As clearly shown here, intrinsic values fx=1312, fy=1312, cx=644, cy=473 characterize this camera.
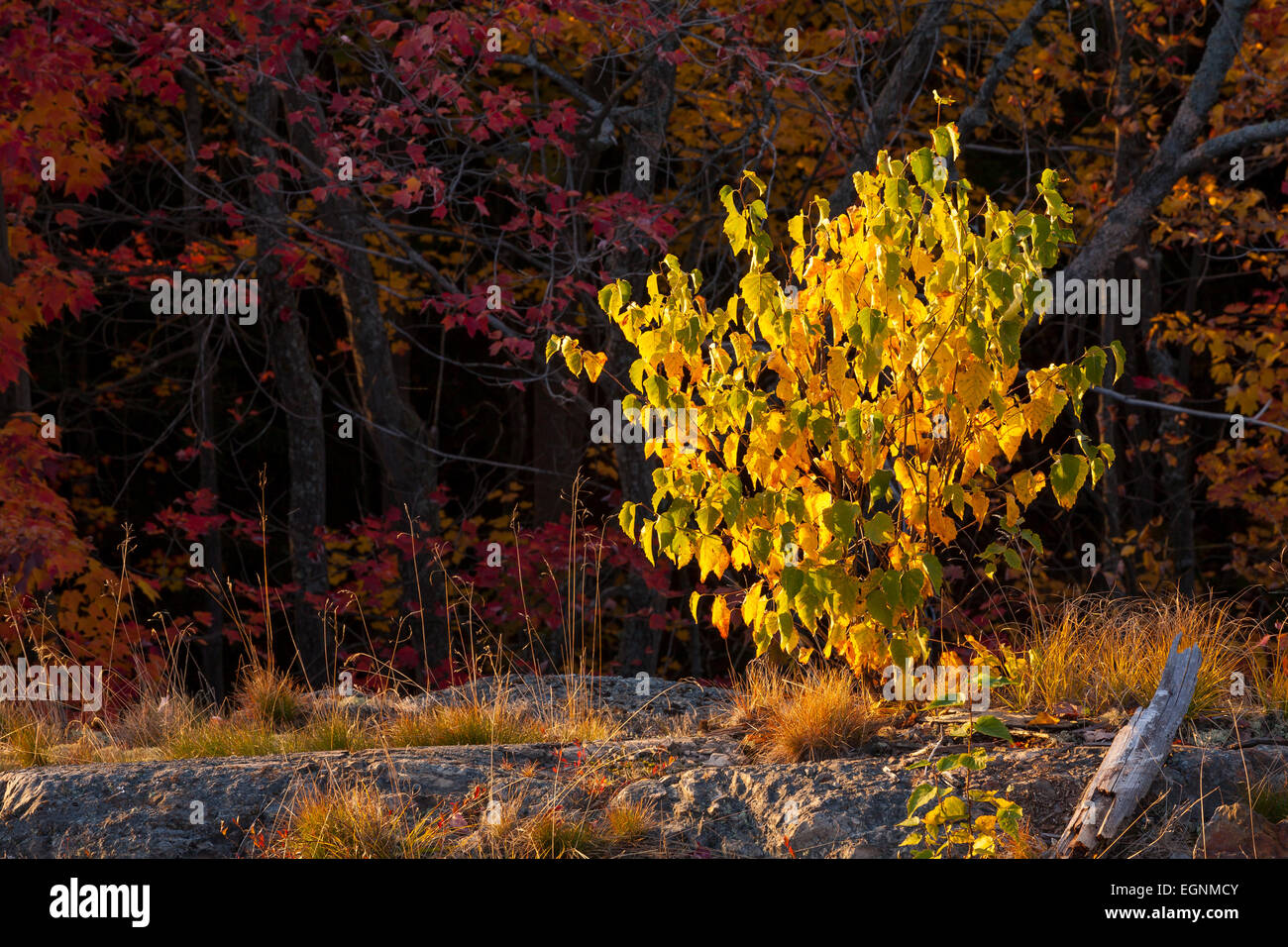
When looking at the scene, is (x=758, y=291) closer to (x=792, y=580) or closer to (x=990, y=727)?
(x=792, y=580)

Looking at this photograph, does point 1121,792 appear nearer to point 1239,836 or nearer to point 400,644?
point 1239,836

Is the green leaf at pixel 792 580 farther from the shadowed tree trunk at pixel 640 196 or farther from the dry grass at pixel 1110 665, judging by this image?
the shadowed tree trunk at pixel 640 196

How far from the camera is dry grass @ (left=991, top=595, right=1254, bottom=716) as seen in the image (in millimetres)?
5188

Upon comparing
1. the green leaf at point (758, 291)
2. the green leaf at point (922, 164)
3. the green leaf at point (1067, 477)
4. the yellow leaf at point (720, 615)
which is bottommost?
the yellow leaf at point (720, 615)

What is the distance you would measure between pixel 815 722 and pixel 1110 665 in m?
1.28

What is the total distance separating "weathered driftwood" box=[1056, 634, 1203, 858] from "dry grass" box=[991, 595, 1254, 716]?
0.29m

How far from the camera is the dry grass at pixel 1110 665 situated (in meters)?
5.19

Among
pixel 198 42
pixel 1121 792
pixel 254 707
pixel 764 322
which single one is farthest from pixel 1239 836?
pixel 198 42

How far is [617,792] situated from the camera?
4.64m

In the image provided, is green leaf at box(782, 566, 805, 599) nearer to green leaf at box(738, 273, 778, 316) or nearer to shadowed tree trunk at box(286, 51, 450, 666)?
green leaf at box(738, 273, 778, 316)

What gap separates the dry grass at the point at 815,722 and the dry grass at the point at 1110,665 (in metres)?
0.57

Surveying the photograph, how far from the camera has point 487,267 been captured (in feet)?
37.9

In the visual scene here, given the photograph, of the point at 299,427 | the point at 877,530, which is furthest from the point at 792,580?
the point at 299,427

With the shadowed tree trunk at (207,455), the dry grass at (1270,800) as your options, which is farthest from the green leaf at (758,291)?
the shadowed tree trunk at (207,455)
